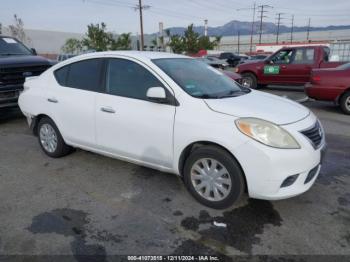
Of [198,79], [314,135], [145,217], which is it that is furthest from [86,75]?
[314,135]

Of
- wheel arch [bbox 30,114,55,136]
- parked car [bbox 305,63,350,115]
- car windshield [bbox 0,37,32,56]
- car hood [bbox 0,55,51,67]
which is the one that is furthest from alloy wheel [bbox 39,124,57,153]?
parked car [bbox 305,63,350,115]

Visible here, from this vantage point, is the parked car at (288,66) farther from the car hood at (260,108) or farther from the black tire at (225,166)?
the black tire at (225,166)

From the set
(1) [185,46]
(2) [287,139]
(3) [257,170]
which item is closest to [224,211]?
(3) [257,170]

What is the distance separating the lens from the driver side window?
11.8m

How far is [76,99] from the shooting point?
170 inches

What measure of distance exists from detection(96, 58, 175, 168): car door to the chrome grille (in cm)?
139

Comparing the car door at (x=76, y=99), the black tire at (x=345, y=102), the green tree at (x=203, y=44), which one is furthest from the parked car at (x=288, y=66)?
the green tree at (x=203, y=44)

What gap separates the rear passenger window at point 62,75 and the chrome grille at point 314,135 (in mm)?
3292

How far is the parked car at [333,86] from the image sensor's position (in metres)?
8.09

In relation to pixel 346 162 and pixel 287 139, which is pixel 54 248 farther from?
pixel 346 162

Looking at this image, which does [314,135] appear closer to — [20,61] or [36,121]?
[36,121]

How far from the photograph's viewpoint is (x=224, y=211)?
11.1ft

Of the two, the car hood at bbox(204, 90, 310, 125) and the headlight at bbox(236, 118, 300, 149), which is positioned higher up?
the car hood at bbox(204, 90, 310, 125)

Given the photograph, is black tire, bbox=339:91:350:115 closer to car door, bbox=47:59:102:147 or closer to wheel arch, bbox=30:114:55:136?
car door, bbox=47:59:102:147
